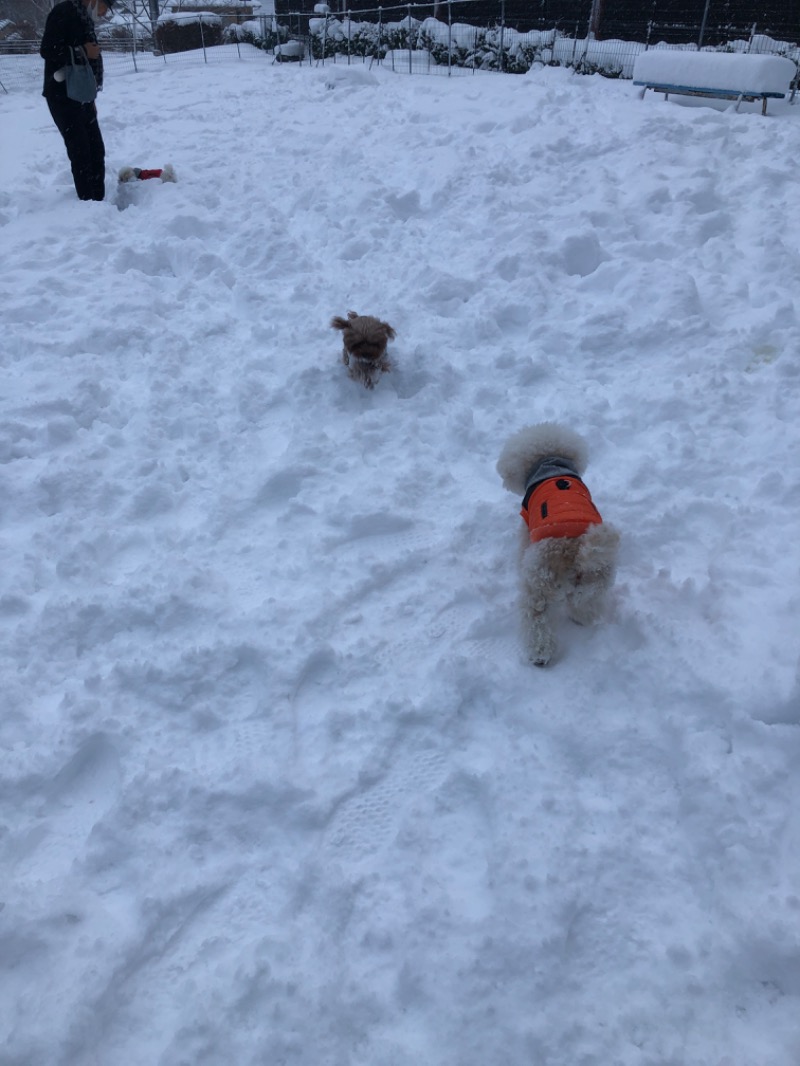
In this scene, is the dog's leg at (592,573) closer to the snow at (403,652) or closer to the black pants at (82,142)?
the snow at (403,652)

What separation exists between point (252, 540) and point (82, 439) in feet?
5.35

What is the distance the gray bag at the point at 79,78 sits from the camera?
23.0 ft

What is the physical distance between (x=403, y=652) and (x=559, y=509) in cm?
104

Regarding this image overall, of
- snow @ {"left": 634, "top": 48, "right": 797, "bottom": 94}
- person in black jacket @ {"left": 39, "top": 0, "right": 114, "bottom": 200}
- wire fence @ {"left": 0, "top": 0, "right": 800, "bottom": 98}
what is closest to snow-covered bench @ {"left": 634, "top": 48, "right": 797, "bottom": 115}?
snow @ {"left": 634, "top": 48, "right": 797, "bottom": 94}

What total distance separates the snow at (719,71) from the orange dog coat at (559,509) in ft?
26.5

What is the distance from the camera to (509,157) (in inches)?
309

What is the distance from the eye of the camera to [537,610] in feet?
10.5

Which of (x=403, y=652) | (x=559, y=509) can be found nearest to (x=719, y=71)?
(x=559, y=509)

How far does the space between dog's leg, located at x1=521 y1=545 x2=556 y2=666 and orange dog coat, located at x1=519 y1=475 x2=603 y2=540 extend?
0.13 meters

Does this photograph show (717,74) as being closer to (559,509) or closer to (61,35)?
(61,35)

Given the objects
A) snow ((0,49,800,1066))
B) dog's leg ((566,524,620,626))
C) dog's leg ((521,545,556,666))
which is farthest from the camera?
dog's leg ((521,545,556,666))

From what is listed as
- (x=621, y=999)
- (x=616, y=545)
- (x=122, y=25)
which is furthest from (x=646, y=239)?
(x=122, y=25)

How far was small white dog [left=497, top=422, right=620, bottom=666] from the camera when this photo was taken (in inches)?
119

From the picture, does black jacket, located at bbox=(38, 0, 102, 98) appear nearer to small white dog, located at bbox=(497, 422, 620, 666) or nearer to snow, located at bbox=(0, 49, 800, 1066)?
snow, located at bbox=(0, 49, 800, 1066)
